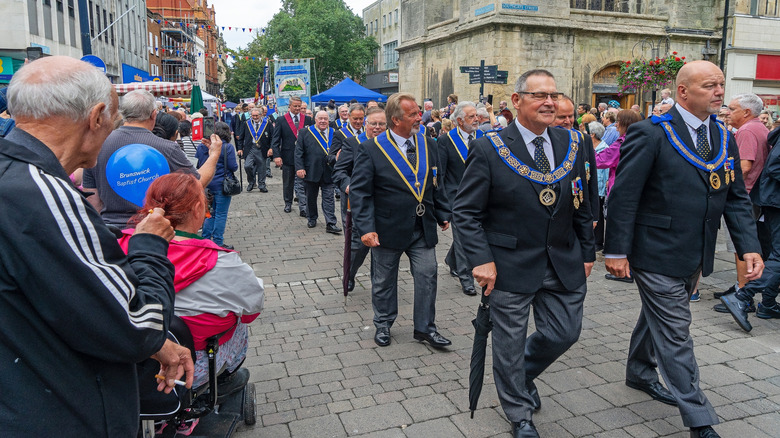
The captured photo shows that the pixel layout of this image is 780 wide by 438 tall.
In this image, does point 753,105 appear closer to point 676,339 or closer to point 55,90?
point 676,339

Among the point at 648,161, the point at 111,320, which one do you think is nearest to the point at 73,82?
the point at 111,320

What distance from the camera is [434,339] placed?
4883mm

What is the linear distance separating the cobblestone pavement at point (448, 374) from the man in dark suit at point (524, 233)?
0.52m

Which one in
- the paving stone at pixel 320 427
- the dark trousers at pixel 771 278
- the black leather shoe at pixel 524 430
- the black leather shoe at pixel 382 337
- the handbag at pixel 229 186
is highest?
the handbag at pixel 229 186

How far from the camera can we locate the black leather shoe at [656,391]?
3918mm

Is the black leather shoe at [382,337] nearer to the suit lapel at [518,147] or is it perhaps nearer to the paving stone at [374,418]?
the paving stone at [374,418]

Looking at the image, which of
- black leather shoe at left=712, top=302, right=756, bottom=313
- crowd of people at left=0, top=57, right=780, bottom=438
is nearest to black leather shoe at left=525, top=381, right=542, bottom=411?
crowd of people at left=0, top=57, right=780, bottom=438

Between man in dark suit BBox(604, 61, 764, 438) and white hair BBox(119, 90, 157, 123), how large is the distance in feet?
10.4

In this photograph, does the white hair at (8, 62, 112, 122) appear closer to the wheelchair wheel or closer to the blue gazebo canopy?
the wheelchair wheel

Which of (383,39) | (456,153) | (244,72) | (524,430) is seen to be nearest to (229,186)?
(456,153)

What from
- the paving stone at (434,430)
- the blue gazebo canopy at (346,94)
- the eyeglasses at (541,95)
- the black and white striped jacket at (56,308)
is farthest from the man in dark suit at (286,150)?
the blue gazebo canopy at (346,94)

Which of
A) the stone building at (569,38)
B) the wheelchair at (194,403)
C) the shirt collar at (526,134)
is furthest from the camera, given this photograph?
the stone building at (569,38)

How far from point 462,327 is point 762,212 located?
3.31 meters

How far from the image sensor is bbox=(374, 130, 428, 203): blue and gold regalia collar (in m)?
4.99
